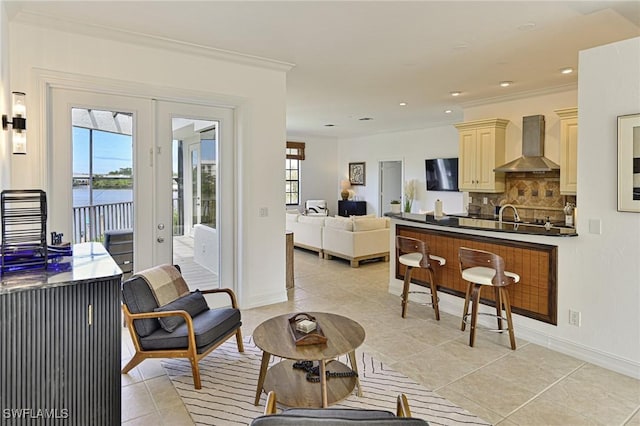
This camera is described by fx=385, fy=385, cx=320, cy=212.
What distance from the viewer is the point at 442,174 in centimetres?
886

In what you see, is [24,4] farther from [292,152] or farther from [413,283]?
[292,152]

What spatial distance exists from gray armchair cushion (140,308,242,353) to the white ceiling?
2.47 m

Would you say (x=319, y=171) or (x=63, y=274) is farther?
(x=319, y=171)

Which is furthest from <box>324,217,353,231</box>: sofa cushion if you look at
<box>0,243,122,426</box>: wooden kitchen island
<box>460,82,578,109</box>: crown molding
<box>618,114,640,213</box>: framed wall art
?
<box>0,243,122,426</box>: wooden kitchen island

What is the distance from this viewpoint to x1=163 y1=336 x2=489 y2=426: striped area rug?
2.44 meters

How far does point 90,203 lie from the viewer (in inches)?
147

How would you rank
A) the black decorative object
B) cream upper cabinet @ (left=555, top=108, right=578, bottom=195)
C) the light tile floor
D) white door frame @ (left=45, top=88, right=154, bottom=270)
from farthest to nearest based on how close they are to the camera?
cream upper cabinet @ (left=555, top=108, right=578, bottom=195)
white door frame @ (left=45, top=88, right=154, bottom=270)
the black decorative object
the light tile floor

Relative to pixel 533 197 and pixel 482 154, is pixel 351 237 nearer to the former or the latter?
pixel 482 154

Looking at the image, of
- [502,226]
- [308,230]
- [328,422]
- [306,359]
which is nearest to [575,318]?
[502,226]

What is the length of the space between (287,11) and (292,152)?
26.2 feet

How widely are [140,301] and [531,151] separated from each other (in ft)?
18.9

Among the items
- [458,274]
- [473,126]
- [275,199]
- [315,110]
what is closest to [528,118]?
[473,126]

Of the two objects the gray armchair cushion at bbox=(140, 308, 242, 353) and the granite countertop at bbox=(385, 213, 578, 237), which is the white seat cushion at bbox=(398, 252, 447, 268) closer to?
the granite countertop at bbox=(385, 213, 578, 237)

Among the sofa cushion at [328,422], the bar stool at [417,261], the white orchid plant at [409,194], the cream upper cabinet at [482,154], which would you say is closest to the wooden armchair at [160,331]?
the sofa cushion at [328,422]
